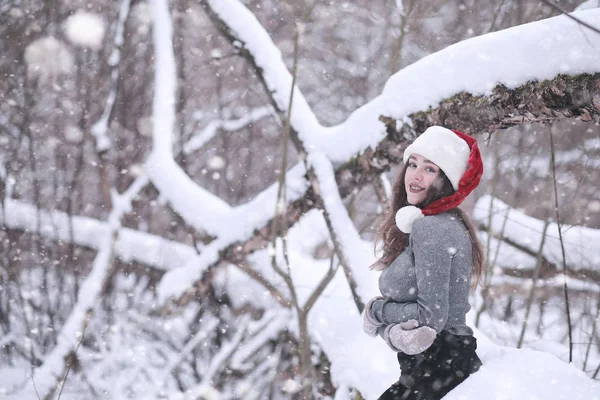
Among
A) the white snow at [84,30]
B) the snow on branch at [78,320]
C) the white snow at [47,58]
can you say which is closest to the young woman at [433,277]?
the snow on branch at [78,320]

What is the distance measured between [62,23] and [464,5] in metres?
5.89

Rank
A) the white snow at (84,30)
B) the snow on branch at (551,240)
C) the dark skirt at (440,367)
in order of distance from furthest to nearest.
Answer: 1. the white snow at (84,30)
2. the snow on branch at (551,240)
3. the dark skirt at (440,367)

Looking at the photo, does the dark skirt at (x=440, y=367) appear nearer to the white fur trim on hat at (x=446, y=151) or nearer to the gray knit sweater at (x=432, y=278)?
the gray knit sweater at (x=432, y=278)

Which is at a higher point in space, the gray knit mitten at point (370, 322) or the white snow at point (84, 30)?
the white snow at point (84, 30)

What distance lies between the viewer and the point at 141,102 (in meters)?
6.57

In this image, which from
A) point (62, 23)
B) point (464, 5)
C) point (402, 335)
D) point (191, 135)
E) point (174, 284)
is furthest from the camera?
point (191, 135)

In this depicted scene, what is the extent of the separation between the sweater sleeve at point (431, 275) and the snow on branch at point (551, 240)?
263 centimetres

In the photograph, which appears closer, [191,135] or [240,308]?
[240,308]

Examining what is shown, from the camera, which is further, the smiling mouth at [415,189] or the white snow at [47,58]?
the white snow at [47,58]

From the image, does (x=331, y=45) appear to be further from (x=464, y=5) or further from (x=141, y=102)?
(x=141, y=102)

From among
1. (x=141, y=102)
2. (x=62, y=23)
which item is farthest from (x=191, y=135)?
(x=62, y=23)

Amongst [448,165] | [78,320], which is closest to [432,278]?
[448,165]

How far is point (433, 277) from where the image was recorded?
1.60m

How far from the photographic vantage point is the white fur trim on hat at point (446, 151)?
182cm
